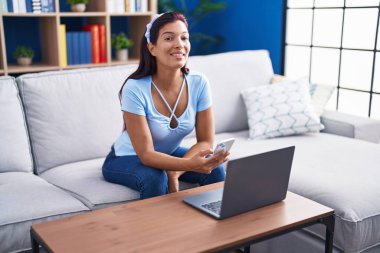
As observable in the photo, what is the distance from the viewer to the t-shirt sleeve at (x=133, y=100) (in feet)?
6.18

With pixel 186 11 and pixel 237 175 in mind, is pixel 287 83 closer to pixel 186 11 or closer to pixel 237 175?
pixel 237 175

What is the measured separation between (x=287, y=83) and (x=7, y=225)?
5.87ft

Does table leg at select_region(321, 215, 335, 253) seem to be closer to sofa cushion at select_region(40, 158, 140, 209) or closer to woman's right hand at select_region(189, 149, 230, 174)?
woman's right hand at select_region(189, 149, 230, 174)

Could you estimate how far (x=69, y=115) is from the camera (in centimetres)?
233

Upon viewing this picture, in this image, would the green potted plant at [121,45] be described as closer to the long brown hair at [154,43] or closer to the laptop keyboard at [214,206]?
the long brown hair at [154,43]

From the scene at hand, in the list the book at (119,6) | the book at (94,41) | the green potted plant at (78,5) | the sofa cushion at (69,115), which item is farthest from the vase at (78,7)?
the sofa cushion at (69,115)

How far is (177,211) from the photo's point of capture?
1539 millimetres

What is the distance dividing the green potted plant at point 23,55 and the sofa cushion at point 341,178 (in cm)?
157

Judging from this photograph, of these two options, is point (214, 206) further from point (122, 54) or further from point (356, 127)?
point (122, 54)

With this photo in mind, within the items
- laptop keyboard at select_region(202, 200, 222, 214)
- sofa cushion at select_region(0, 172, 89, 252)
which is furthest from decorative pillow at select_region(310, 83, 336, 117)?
sofa cushion at select_region(0, 172, 89, 252)

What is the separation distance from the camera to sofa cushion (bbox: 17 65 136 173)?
2.28 m

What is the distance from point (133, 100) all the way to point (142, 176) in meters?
0.30

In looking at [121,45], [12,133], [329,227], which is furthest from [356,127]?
[121,45]

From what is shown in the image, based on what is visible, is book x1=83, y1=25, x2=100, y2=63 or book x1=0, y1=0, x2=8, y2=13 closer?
book x1=0, y1=0, x2=8, y2=13
